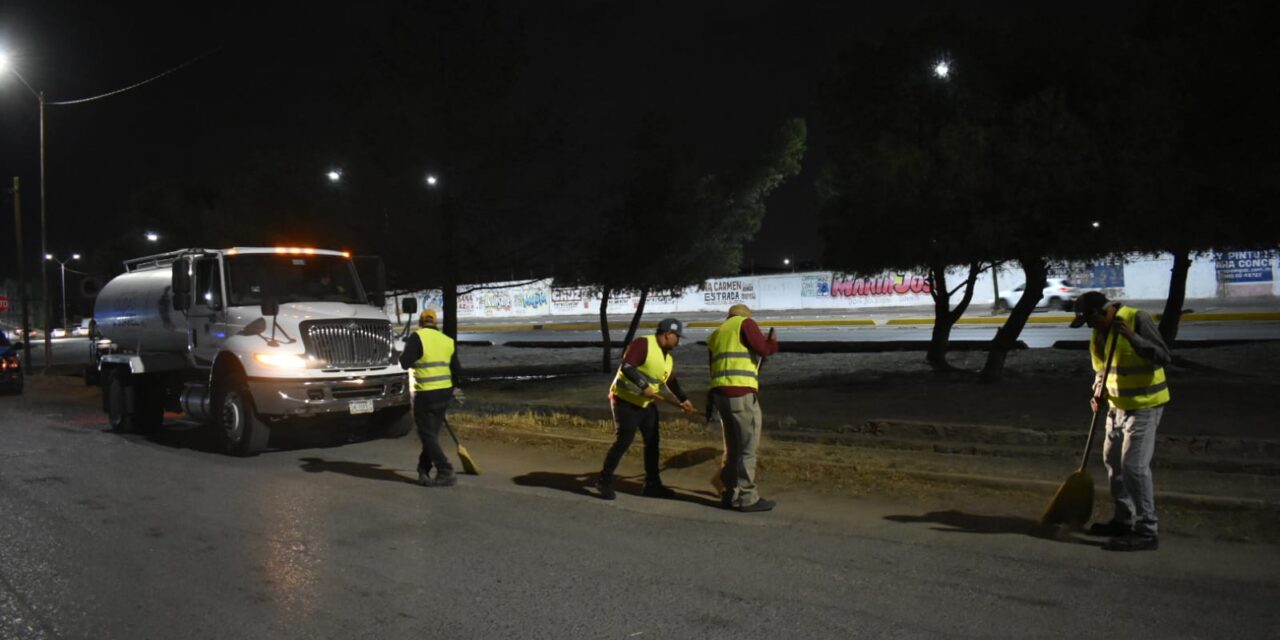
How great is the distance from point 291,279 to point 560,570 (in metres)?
7.69

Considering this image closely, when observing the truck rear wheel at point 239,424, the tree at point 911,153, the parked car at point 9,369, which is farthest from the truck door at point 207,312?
the parked car at point 9,369

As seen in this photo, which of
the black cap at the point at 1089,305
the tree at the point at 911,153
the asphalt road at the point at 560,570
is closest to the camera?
the asphalt road at the point at 560,570

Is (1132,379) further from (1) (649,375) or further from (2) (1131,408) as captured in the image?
(1) (649,375)

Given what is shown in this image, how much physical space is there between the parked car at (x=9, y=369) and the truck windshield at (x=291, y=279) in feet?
42.8

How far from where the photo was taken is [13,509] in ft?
29.2

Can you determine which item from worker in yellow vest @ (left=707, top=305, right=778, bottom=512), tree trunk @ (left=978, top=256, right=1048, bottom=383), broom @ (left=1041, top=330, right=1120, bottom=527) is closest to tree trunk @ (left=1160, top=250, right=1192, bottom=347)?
tree trunk @ (left=978, top=256, right=1048, bottom=383)

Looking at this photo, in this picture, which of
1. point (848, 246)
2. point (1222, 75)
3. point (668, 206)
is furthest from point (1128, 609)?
point (668, 206)

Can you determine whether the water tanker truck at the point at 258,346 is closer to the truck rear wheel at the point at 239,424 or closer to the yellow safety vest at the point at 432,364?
the truck rear wheel at the point at 239,424

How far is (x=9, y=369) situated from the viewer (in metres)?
21.8

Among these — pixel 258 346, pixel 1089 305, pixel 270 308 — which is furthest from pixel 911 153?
pixel 258 346

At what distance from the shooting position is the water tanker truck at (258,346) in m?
11.7

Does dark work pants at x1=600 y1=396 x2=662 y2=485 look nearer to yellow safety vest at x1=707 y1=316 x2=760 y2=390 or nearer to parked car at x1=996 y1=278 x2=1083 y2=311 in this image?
yellow safety vest at x1=707 y1=316 x2=760 y2=390

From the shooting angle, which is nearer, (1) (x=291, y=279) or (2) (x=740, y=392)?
(2) (x=740, y=392)

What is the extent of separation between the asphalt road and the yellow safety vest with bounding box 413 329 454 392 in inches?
42.5
